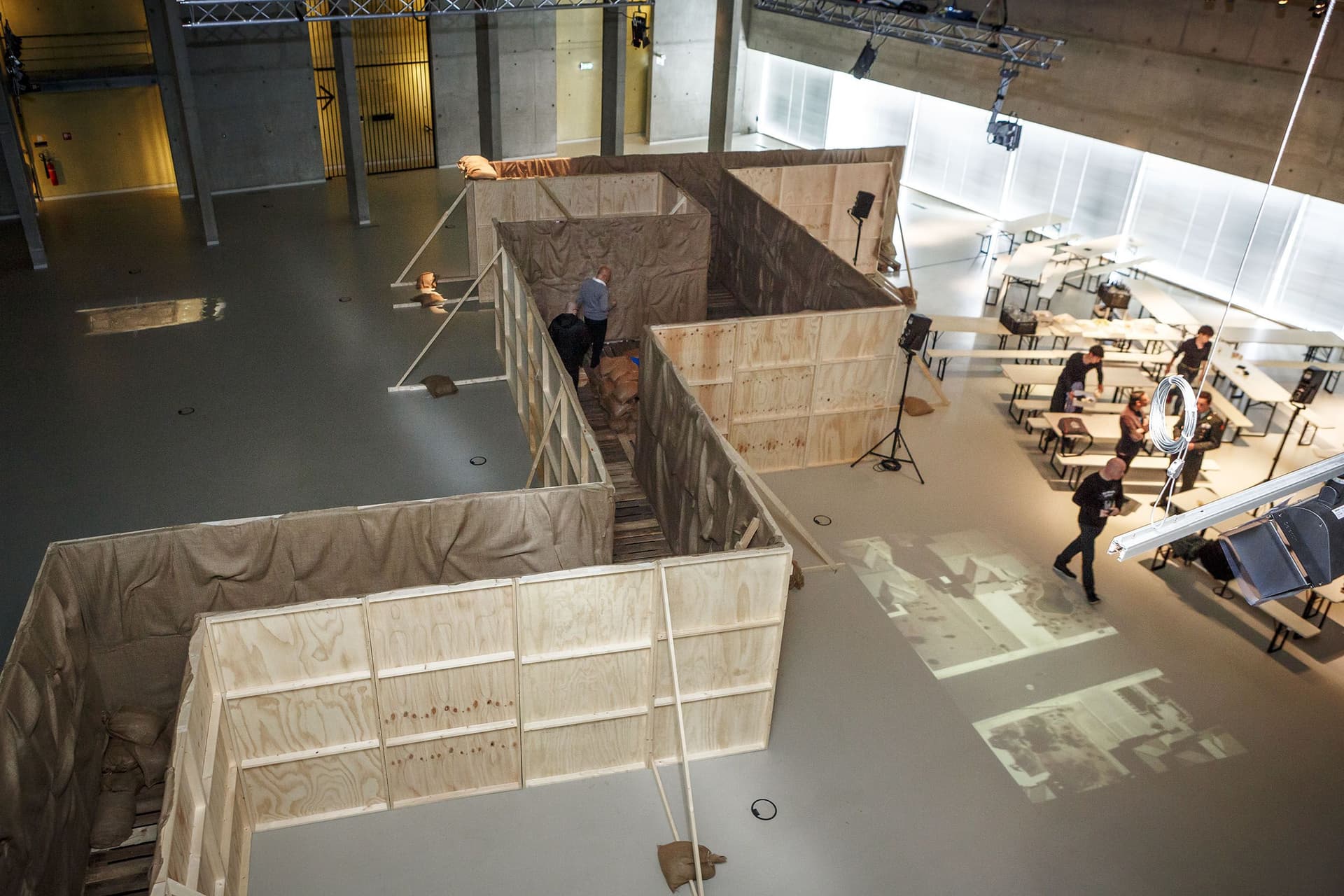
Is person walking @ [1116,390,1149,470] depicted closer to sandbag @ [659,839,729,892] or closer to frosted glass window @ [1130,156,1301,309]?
sandbag @ [659,839,729,892]

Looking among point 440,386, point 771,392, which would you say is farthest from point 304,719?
point 440,386

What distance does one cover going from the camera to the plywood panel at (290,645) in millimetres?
6367

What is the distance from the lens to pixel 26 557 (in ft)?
32.1

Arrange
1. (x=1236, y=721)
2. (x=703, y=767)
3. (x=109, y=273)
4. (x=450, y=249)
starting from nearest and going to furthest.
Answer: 1. (x=703, y=767)
2. (x=1236, y=721)
3. (x=109, y=273)
4. (x=450, y=249)

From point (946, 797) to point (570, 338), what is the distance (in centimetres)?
676

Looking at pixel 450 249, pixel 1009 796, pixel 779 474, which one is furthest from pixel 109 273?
pixel 1009 796

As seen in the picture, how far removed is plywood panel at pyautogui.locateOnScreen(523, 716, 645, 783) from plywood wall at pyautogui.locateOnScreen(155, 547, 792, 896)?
0.01 m

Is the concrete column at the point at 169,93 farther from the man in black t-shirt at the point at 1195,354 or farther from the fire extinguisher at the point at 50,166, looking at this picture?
the man in black t-shirt at the point at 1195,354

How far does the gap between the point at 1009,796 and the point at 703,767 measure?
2470mm

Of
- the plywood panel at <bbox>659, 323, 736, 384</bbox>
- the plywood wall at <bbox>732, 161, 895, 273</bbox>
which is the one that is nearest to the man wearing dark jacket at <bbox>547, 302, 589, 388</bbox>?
the plywood panel at <bbox>659, 323, 736, 384</bbox>

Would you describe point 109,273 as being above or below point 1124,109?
below

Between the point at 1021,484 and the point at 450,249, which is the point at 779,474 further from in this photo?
the point at 450,249

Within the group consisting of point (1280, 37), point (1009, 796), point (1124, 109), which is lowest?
point (1009, 796)

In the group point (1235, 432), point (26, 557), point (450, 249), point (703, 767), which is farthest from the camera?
point (450, 249)
